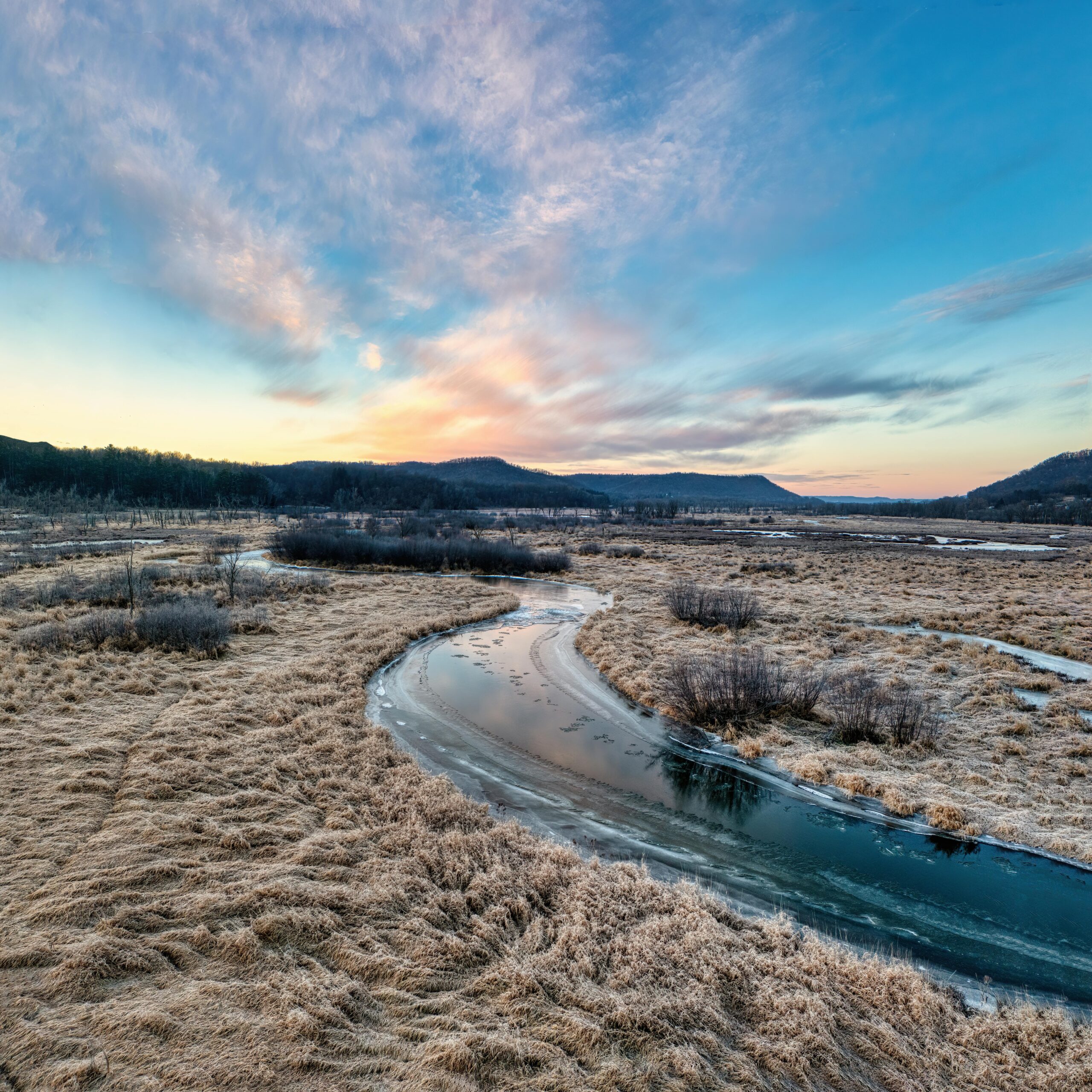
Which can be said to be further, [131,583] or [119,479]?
[119,479]

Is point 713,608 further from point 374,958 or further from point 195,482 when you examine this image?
point 195,482

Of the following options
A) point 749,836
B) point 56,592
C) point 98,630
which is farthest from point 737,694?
point 56,592

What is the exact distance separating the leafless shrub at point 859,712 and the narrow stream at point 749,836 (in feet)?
8.23

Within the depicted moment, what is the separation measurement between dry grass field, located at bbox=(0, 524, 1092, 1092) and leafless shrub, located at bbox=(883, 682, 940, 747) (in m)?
1.07

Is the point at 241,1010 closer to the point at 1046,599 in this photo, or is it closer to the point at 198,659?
the point at 198,659

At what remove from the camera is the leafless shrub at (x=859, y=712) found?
11.4 meters

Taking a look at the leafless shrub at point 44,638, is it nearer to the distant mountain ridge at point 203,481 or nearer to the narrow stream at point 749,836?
the narrow stream at point 749,836

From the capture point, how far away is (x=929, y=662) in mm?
16672

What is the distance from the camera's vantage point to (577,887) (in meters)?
6.41

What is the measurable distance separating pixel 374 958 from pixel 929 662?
695 inches

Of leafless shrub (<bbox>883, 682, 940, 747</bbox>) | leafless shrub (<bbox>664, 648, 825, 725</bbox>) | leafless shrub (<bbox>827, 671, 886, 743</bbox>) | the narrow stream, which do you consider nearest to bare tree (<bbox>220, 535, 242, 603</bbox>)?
the narrow stream

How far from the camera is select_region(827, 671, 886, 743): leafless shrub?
11.4 m

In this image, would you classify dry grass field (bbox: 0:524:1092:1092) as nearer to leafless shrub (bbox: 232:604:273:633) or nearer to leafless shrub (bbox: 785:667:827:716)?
leafless shrub (bbox: 785:667:827:716)

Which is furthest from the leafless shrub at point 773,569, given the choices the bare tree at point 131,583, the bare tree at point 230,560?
the bare tree at point 131,583
